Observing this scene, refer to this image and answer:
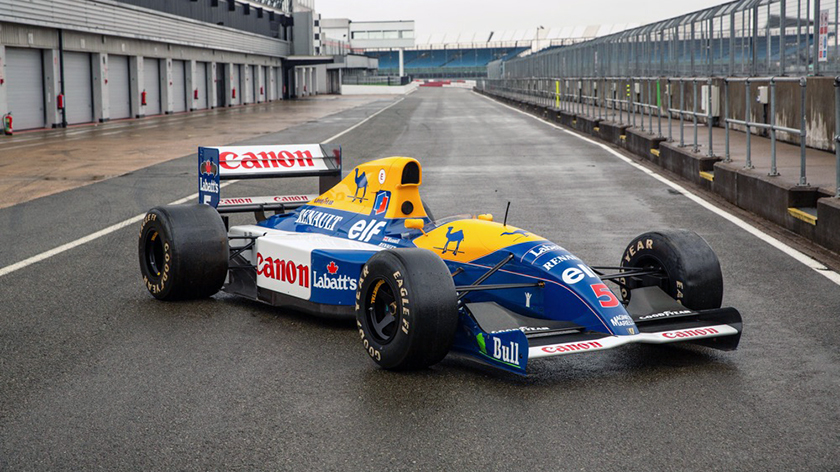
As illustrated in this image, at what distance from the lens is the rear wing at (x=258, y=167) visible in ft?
28.9

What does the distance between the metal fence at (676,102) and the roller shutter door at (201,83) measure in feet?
63.2

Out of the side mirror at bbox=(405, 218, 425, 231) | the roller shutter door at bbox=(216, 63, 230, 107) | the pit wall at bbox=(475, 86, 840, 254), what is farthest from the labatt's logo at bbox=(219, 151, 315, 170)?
the roller shutter door at bbox=(216, 63, 230, 107)

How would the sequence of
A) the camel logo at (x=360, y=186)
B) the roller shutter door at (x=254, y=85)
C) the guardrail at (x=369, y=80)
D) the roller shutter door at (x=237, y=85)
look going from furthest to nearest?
the guardrail at (x=369, y=80)
the roller shutter door at (x=254, y=85)
the roller shutter door at (x=237, y=85)
the camel logo at (x=360, y=186)

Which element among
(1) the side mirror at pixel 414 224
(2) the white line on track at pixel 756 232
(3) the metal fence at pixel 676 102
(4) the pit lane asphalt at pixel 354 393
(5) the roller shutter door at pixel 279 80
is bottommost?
(4) the pit lane asphalt at pixel 354 393

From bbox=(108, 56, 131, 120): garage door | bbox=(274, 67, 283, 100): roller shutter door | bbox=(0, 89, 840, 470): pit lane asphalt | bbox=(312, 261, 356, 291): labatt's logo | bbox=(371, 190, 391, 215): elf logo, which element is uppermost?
bbox=(274, 67, 283, 100): roller shutter door

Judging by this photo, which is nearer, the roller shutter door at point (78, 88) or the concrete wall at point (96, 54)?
the concrete wall at point (96, 54)

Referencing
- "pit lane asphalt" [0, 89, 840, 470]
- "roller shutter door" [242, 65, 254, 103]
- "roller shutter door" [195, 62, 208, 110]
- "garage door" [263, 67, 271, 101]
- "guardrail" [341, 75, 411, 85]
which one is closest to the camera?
"pit lane asphalt" [0, 89, 840, 470]

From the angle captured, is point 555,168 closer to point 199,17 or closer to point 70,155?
point 70,155

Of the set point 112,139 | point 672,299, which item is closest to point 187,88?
point 112,139

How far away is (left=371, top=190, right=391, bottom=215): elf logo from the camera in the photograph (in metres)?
7.17

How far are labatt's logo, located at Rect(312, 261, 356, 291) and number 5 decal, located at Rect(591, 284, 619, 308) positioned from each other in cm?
167

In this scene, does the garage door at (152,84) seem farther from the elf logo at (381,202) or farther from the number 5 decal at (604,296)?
the number 5 decal at (604,296)

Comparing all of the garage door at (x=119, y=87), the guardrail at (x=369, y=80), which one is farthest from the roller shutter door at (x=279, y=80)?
the guardrail at (x=369, y=80)

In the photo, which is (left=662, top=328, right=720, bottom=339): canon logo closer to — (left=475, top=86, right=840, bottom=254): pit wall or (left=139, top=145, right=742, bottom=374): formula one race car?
Result: (left=139, top=145, right=742, bottom=374): formula one race car
